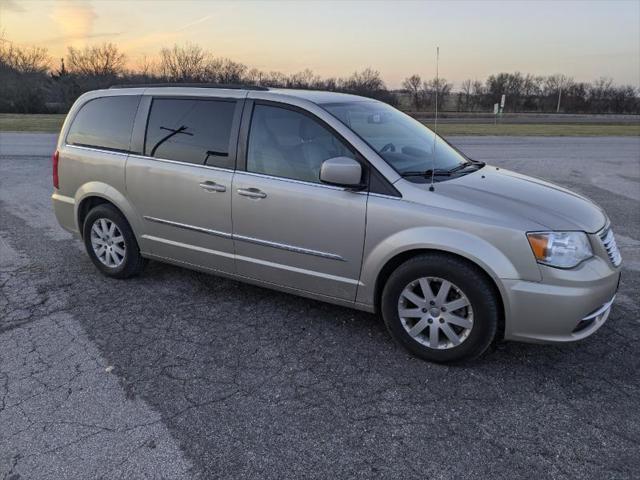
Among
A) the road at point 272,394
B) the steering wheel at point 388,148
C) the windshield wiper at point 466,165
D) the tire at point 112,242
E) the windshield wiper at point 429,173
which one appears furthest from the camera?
the tire at point 112,242

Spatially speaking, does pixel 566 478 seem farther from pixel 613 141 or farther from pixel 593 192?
pixel 613 141

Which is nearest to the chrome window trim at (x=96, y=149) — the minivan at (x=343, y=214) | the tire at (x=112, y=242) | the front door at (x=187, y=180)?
the minivan at (x=343, y=214)

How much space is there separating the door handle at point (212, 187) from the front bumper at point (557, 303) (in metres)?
2.25

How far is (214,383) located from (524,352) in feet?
7.13

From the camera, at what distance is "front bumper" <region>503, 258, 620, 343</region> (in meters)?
3.15

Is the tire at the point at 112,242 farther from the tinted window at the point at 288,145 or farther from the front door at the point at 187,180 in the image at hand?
the tinted window at the point at 288,145

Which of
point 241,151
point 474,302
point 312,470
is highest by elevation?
point 241,151

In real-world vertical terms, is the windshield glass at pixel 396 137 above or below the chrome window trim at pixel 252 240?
above

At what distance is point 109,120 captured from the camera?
495 centimetres

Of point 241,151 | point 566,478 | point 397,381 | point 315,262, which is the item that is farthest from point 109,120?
point 566,478

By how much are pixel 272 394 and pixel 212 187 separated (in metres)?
1.80

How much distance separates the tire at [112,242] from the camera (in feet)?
16.1

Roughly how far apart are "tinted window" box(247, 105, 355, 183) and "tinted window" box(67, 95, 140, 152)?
143 centimetres

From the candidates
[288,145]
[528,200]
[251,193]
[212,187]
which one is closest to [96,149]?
[212,187]
